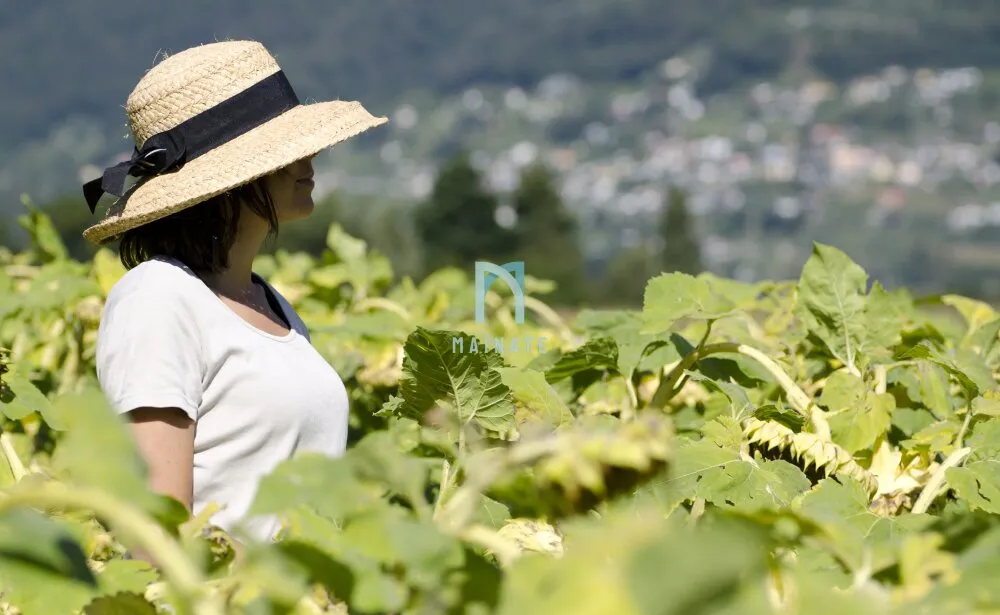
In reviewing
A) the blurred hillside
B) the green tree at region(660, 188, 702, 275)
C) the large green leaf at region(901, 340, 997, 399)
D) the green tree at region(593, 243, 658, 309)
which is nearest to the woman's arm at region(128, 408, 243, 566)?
the large green leaf at region(901, 340, 997, 399)

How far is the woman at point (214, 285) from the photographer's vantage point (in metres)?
1.84

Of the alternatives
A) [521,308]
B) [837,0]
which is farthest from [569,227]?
[837,0]

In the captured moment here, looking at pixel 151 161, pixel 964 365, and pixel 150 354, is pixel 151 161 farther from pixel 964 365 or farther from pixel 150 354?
pixel 964 365

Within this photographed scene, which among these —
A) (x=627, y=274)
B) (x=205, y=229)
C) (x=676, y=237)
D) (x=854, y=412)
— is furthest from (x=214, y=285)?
(x=676, y=237)

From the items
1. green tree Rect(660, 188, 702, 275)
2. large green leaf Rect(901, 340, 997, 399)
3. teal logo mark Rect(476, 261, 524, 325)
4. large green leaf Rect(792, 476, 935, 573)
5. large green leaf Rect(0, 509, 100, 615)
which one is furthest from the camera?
green tree Rect(660, 188, 702, 275)

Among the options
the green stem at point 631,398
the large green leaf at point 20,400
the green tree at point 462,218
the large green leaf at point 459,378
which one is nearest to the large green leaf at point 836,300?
the green stem at point 631,398

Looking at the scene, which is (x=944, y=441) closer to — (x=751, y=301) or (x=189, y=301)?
(x=751, y=301)

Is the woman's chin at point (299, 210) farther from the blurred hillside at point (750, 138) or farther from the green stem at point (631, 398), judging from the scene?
the blurred hillside at point (750, 138)

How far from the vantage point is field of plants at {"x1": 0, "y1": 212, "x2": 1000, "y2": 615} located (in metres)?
0.75

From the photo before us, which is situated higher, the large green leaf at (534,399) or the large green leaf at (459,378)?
the large green leaf at (459,378)

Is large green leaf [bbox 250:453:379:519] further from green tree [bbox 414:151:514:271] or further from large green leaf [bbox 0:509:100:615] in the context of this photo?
green tree [bbox 414:151:514:271]

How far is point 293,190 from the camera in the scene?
221cm

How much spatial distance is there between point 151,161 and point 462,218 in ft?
140

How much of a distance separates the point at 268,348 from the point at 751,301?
114cm
